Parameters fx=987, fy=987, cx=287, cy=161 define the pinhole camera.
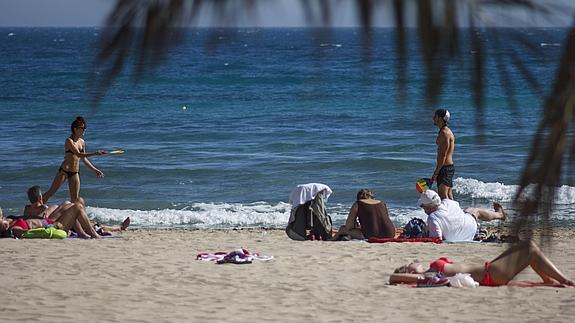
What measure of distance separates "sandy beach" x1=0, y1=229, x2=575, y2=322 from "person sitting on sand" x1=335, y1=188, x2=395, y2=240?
394mm

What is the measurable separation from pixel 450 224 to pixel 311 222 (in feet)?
5.53

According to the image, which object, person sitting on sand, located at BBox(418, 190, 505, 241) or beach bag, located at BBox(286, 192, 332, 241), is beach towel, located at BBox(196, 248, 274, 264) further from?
person sitting on sand, located at BBox(418, 190, 505, 241)

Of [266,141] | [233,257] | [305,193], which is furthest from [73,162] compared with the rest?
[266,141]

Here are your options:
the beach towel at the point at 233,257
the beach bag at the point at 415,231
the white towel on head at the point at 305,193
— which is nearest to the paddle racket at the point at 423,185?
the beach bag at the point at 415,231

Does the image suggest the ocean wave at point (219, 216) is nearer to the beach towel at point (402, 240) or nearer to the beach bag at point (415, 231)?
the beach bag at point (415, 231)

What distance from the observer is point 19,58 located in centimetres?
6906

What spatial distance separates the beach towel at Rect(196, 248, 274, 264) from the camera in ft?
32.1

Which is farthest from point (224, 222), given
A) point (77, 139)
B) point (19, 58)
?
point (19, 58)

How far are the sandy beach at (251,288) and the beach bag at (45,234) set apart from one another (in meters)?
0.29

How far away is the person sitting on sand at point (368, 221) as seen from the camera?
11688 mm

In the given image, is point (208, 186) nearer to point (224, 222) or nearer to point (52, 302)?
point (224, 222)

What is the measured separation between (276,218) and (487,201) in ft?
13.6

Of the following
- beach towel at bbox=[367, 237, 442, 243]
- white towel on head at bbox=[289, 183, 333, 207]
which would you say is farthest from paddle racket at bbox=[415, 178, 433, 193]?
white towel on head at bbox=[289, 183, 333, 207]

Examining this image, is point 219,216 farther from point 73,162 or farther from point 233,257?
point 233,257
